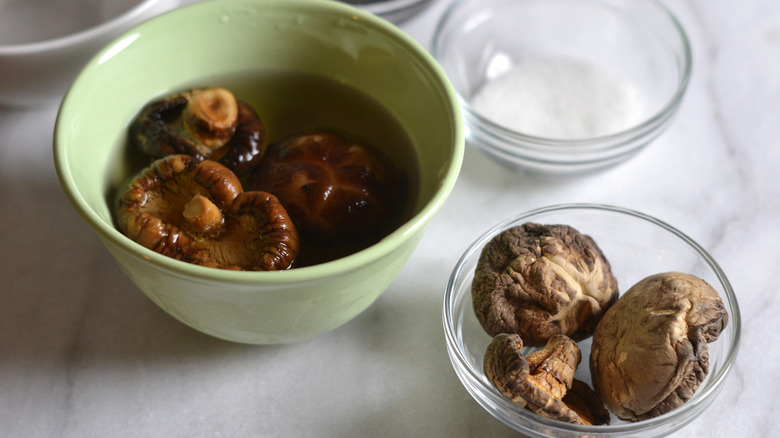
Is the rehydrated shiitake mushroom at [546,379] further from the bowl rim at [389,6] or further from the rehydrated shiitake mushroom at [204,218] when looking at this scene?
the bowl rim at [389,6]

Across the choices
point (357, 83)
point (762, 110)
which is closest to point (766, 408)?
point (762, 110)

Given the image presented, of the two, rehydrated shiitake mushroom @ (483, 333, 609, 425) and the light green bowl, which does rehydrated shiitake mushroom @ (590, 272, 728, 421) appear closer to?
rehydrated shiitake mushroom @ (483, 333, 609, 425)

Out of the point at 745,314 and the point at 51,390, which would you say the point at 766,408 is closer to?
the point at 745,314

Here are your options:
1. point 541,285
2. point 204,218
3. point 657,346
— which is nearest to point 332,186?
point 204,218

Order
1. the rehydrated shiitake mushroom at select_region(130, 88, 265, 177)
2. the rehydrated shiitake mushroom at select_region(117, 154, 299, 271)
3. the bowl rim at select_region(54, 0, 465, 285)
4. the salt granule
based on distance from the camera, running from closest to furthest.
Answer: the bowl rim at select_region(54, 0, 465, 285) < the rehydrated shiitake mushroom at select_region(117, 154, 299, 271) < the rehydrated shiitake mushroom at select_region(130, 88, 265, 177) < the salt granule

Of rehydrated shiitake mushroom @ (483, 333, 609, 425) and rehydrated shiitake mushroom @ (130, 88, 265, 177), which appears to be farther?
rehydrated shiitake mushroom @ (130, 88, 265, 177)

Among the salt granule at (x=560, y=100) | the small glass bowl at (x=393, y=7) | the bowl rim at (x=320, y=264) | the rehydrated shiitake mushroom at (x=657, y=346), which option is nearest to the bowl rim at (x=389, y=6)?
the small glass bowl at (x=393, y=7)

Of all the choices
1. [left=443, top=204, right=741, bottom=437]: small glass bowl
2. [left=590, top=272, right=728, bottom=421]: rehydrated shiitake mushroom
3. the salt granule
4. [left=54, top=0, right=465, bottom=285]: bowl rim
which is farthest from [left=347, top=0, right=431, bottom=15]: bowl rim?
[left=590, top=272, right=728, bottom=421]: rehydrated shiitake mushroom

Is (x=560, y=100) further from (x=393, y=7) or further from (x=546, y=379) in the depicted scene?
(x=546, y=379)
